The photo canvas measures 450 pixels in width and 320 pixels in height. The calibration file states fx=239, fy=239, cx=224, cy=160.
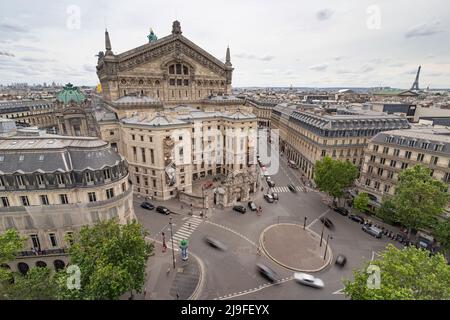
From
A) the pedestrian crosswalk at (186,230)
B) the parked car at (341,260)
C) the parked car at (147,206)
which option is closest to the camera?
the parked car at (341,260)

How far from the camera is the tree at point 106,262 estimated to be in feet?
80.5

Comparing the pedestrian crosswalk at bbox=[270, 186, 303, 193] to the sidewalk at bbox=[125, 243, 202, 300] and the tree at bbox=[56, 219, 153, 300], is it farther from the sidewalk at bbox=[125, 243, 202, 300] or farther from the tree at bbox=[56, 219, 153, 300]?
the tree at bbox=[56, 219, 153, 300]

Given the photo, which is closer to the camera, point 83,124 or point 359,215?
point 359,215

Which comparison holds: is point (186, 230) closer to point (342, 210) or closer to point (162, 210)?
point (162, 210)

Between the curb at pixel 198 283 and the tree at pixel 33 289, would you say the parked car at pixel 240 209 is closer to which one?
the curb at pixel 198 283

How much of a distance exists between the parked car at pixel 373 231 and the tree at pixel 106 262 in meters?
45.9

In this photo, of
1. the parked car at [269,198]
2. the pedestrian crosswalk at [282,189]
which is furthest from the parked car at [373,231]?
the pedestrian crosswalk at [282,189]

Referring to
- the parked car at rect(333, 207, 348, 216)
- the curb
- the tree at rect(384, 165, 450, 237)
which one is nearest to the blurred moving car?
the curb

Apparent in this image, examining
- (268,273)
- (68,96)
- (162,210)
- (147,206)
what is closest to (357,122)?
(268,273)

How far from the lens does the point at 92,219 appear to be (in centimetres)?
3903

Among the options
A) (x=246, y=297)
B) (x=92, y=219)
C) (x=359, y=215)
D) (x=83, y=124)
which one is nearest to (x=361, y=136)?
(x=359, y=215)

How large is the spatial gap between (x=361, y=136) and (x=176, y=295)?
64.5 m

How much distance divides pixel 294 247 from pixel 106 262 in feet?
112
